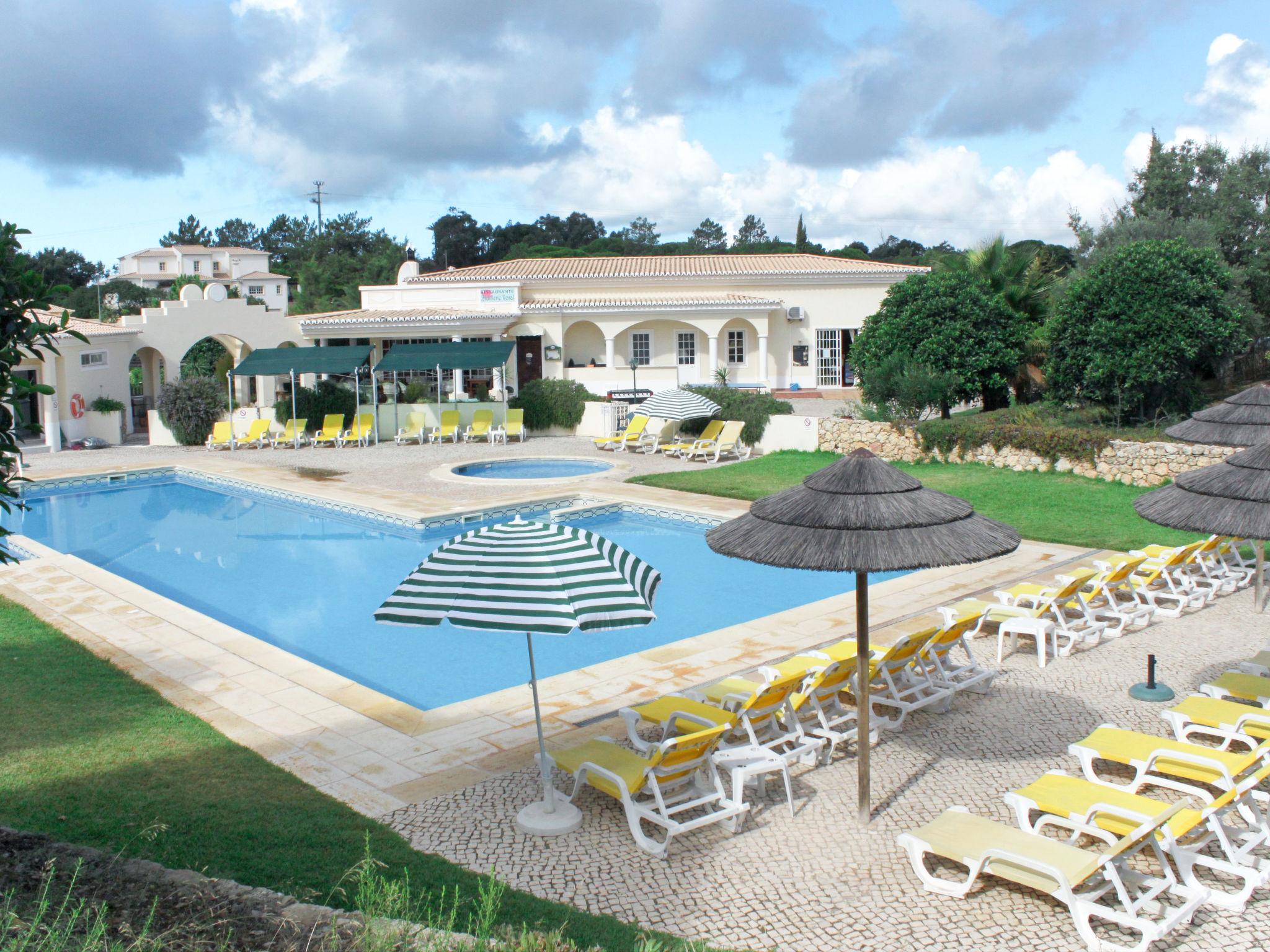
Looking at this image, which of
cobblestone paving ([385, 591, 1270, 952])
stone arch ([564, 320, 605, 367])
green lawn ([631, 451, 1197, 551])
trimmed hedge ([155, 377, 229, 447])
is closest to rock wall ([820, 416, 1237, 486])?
green lawn ([631, 451, 1197, 551])

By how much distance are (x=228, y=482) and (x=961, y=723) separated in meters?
17.3

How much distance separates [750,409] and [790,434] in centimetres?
109

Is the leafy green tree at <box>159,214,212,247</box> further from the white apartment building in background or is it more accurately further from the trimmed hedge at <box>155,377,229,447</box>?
the trimmed hedge at <box>155,377,229,447</box>

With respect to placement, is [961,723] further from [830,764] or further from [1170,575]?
[1170,575]

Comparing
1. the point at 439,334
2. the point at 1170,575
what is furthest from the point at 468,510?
the point at 439,334

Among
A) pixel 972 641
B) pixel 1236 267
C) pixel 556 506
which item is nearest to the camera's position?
pixel 972 641

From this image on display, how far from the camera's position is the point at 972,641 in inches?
380

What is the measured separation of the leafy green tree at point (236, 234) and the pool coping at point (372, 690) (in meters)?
109

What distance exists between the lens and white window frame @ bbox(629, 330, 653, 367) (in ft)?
116

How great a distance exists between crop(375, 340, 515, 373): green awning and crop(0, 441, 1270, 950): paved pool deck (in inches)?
568

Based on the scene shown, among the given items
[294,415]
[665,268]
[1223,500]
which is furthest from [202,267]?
[1223,500]

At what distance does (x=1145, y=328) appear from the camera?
18156 millimetres

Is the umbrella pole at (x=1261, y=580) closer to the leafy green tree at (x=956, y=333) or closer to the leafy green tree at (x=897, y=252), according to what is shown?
the leafy green tree at (x=956, y=333)

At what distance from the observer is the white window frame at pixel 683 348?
3562 cm
